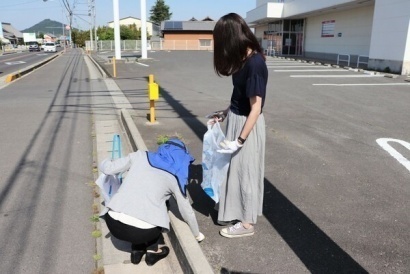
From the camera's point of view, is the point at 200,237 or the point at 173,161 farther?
the point at 200,237

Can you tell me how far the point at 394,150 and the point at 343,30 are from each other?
22041 mm

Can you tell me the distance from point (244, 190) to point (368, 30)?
73.3 feet

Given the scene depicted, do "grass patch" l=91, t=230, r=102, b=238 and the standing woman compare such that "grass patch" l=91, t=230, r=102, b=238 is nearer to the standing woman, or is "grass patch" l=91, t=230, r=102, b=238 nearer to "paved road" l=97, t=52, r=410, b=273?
"paved road" l=97, t=52, r=410, b=273

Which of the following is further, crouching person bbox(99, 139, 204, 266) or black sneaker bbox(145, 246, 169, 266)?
black sneaker bbox(145, 246, 169, 266)

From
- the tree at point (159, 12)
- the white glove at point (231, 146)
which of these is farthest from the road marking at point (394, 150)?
the tree at point (159, 12)

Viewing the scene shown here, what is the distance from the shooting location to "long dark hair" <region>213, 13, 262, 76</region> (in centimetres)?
255

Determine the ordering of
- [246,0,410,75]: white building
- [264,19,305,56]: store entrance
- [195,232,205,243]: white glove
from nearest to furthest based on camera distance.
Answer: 1. [195,232,205,243]: white glove
2. [246,0,410,75]: white building
3. [264,19,305,56]: store entrance

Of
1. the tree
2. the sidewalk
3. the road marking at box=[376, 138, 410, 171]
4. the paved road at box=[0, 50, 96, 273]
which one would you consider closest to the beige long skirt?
the sidewalk

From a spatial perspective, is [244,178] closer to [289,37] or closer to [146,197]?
[146,197]

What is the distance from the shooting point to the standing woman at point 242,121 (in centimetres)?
255

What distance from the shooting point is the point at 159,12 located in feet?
309

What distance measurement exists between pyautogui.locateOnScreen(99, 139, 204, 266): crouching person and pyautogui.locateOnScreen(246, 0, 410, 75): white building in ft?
54.3

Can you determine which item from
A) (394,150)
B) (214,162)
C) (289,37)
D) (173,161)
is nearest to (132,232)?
(173,161)

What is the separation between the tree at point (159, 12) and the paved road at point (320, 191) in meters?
91.2
